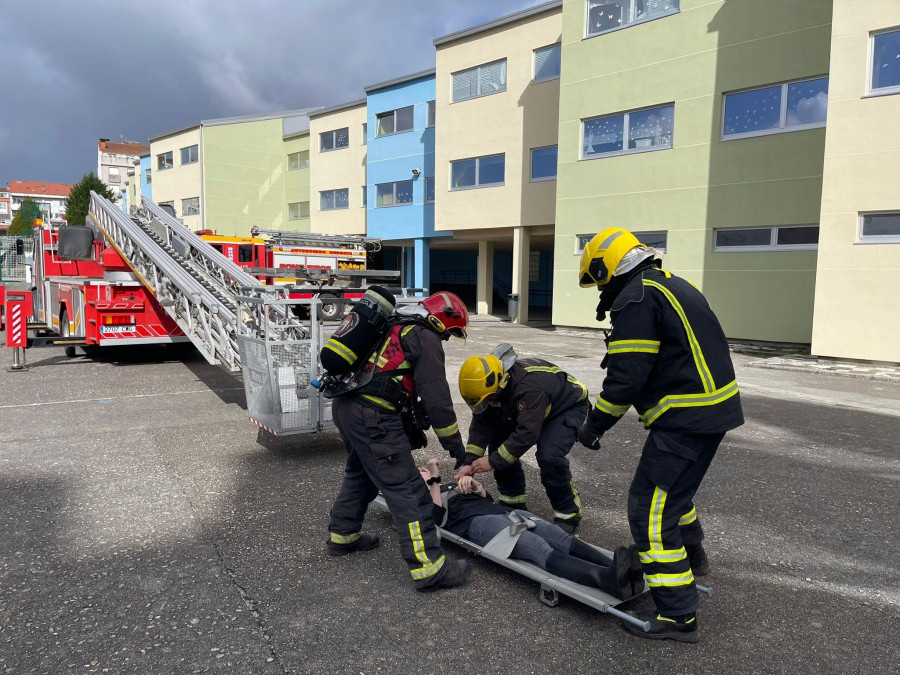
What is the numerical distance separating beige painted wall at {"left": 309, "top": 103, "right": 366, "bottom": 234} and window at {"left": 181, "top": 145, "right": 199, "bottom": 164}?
736 cm

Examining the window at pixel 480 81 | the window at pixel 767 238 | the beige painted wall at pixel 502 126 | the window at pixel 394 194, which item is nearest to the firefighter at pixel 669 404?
the window at pixel 767 238

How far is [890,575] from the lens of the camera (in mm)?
3533

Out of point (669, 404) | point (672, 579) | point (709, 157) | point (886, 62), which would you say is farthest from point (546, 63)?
point (672, 579)

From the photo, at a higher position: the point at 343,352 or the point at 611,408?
the point at 343,352

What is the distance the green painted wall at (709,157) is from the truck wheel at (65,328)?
12113mm

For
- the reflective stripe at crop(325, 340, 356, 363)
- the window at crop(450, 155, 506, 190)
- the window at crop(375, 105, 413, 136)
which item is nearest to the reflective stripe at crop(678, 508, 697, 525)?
the reflective stripe at crop(325, 340, 356, 363)

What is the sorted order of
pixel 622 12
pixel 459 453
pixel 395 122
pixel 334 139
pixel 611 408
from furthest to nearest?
1. pixel 334 139
2. pixel 395 122
3. pixel 622 12
4. pixel 459 453
5. pixel 611 408

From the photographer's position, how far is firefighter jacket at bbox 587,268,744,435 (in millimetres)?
2820

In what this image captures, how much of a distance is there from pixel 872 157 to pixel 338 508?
11649 millimetres

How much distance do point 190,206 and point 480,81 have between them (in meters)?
20.4

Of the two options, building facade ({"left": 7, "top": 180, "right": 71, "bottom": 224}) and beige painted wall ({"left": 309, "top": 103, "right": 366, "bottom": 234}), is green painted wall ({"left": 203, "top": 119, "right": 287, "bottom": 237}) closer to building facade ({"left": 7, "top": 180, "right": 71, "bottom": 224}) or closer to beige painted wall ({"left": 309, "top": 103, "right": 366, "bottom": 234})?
beige painted wall ({"left": 309, "top": 103, "right": 366, "bottom": 234})

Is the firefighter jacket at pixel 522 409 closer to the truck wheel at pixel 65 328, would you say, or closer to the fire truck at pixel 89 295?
the fire truck at pixel 89 295

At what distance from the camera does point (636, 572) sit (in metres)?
3.01

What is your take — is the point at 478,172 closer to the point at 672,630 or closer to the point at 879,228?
the point at 879,228
